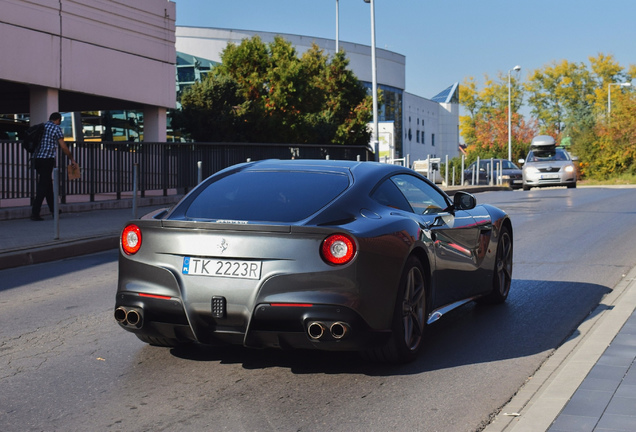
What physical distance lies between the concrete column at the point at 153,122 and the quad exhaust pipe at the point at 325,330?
22.5 metres

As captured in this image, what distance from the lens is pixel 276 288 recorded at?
16.9 feet

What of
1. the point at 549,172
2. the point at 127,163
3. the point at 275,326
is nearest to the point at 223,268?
the point at 275,326

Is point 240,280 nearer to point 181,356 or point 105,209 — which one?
point 181,356

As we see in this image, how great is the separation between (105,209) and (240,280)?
15151 mm

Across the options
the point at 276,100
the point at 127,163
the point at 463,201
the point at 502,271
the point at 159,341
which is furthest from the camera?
the point at 276,100

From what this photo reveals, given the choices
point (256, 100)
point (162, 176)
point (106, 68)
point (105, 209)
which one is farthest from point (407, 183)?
point (256, 100)

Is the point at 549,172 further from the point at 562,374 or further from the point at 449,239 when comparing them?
the point at 562,374

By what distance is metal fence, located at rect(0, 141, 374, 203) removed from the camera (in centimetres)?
1747

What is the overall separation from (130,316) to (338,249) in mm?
1418

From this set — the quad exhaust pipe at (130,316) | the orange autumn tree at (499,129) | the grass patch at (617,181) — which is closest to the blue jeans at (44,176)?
the quad exhaust pipe at (130,316)

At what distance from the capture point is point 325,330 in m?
5.15

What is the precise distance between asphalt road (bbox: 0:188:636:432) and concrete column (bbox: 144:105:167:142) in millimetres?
18232

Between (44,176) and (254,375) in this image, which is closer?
(254,375)

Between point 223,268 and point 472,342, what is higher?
point 223,268
